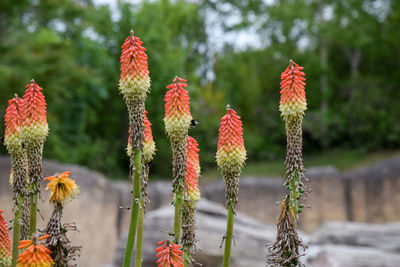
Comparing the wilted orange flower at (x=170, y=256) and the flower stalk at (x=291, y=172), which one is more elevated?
the flower stalk at (x=291, y=172)

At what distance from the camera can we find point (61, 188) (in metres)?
1.90

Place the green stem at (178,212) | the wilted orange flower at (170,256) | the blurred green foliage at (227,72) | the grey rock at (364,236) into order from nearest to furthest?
the wilted orange flower at (170,256) → the green stem at (178,212) → the grey rock at (364,236) → the blurred green foliage at (227,72)

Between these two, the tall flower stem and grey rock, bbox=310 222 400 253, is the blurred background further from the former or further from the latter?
the tall flower stem

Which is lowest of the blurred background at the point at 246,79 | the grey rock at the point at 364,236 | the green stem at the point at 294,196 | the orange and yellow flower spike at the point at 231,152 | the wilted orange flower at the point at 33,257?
the wilted orange flower at the point at 33,257

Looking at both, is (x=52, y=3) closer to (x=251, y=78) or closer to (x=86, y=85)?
(x=86, y=85)

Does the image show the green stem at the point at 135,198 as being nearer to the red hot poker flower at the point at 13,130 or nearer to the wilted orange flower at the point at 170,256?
the wilted orange flower at the point at 170,256

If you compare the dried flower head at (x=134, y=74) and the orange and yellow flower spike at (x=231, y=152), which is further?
the orange and yellow flower spike at (x=231, y=152)

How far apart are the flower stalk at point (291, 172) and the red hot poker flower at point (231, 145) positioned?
0.20 meters

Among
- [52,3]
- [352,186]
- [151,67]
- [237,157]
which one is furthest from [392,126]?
[237,157]

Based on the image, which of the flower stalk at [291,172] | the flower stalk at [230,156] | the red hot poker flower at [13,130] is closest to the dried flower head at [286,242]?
the flower stalk at [291,172]

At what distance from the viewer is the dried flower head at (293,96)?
205 centimetres

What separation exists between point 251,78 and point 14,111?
23.1 metres

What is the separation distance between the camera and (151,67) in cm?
2114

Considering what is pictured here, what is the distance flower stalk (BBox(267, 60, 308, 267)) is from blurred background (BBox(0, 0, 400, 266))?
14.3 meters
